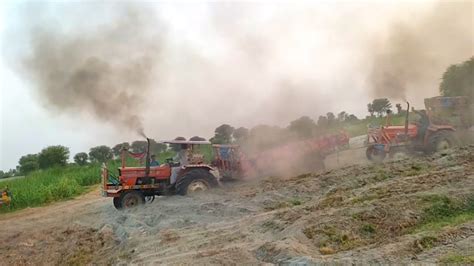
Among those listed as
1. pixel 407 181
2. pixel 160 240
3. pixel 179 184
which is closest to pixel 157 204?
pixel 179 184

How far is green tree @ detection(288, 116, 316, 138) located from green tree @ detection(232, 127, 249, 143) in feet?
6.69

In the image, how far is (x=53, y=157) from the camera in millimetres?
45562

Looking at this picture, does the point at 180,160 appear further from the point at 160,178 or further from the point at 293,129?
the point at 293,129

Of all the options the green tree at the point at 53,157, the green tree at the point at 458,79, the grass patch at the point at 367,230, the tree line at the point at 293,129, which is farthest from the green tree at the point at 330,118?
the green tree at the point at 53,157

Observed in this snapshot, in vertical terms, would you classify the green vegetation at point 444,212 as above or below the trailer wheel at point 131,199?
below

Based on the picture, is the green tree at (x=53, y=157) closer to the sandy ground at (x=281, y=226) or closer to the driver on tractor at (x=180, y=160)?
the sandy ground at (x=281, y=226)

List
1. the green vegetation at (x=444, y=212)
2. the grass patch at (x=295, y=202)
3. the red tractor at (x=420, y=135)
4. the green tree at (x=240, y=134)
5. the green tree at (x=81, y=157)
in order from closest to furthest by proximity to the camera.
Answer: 1. the green vegetation at (x=444, y=212)
2. the grass patch at (x=295, y=202)
3. the red tractor at (x=420, y=135)
4. the green tree at (x=240, y=134)
5. the green tree at (x=81, y=157)

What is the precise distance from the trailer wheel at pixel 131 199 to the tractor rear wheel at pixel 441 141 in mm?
10910

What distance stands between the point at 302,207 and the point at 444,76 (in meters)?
22.1

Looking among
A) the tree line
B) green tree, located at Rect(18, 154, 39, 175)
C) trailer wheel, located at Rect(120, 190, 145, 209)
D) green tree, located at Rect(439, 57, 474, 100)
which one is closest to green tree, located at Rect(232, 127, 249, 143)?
the tree line

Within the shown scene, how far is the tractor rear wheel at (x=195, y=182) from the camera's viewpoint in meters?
17.2

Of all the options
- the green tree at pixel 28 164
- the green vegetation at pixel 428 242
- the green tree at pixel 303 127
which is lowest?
the green vegetation at pixel 428 242

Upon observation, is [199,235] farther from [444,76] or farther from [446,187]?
[444,76]

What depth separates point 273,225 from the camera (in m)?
10.6
